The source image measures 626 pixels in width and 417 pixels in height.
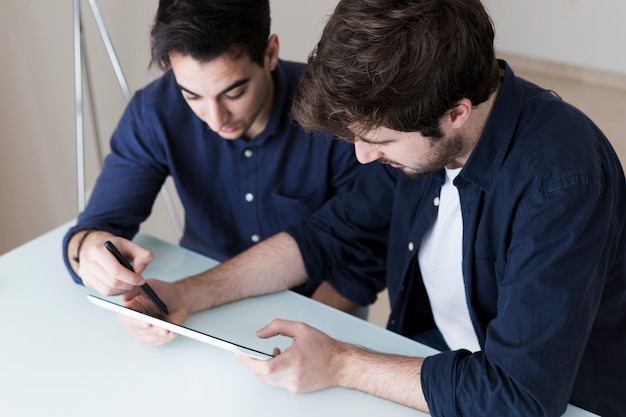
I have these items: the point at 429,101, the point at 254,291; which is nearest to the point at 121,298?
the point at 254,291

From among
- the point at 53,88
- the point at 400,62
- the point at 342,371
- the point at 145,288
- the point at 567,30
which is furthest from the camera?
the point at 567,30

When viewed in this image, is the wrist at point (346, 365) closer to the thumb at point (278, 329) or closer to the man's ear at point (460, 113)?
the thumb at point (278, 329)

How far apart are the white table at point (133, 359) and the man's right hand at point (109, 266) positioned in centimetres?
4

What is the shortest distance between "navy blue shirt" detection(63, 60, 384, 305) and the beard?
40cm

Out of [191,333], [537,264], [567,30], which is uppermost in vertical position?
[537,264]

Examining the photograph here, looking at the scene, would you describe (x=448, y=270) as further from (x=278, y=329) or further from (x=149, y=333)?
(x=149, y=333)

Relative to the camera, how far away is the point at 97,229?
62.7 inches

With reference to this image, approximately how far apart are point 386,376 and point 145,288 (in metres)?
0.46

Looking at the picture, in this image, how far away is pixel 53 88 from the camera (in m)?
2.30

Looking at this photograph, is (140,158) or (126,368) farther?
(140,158)

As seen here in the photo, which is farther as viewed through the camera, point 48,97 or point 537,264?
point 48,97

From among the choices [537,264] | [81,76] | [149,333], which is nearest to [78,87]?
[81,76]

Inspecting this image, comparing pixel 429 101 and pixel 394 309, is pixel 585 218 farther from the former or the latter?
pixel 394 309

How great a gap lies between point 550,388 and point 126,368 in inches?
26.5
